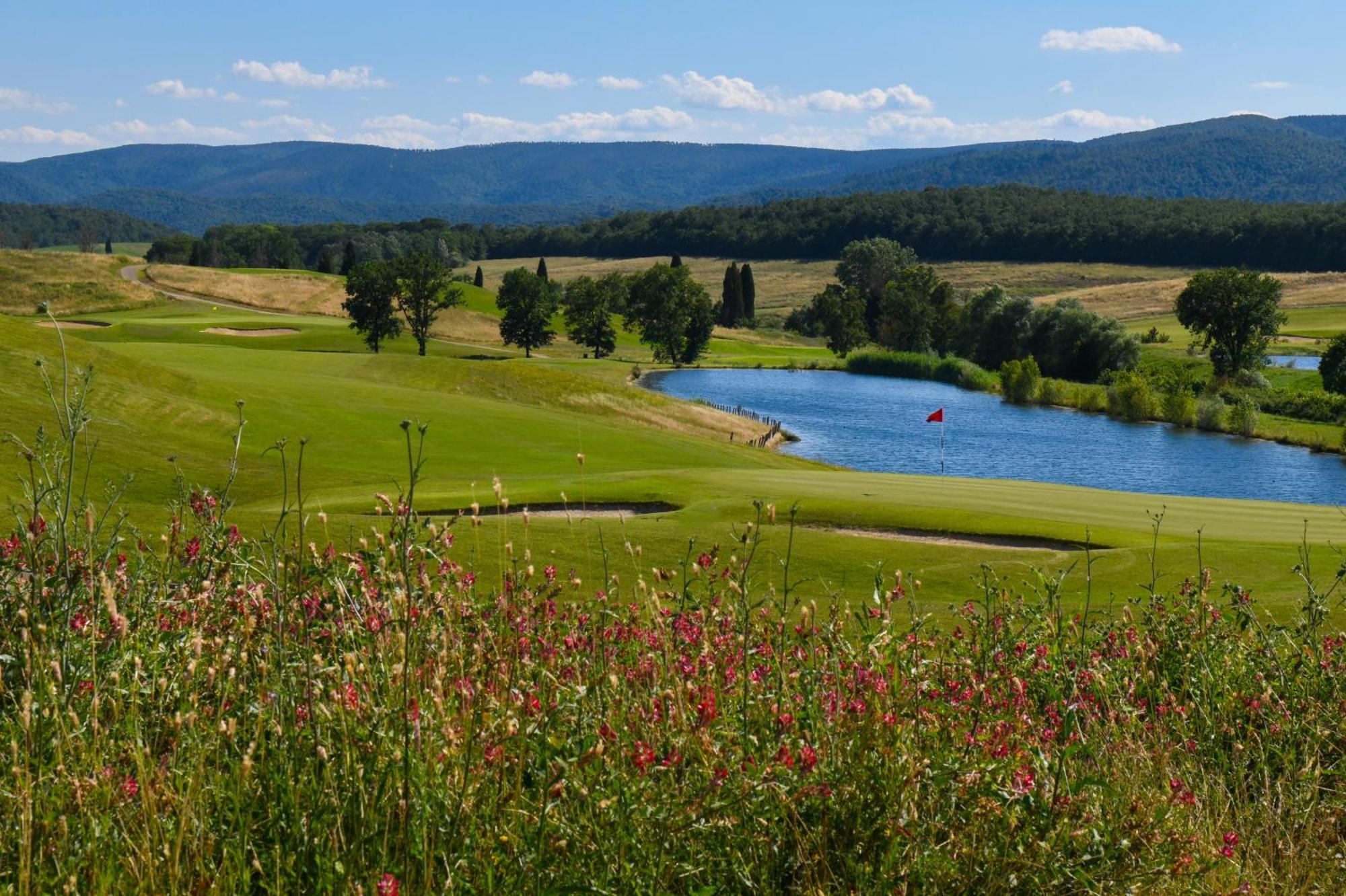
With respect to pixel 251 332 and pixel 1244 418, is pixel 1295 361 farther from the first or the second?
pixel 251 332

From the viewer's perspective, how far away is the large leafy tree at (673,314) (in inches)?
4380

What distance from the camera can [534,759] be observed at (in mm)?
5137

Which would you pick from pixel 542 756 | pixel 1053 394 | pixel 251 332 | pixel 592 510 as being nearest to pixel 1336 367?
pixel 1053 394

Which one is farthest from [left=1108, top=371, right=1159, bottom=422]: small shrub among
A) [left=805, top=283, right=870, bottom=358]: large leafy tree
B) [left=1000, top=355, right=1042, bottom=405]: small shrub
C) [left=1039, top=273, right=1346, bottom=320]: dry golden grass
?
[left=1039, top=273, right=1346, bottom=320]: dry golden grass

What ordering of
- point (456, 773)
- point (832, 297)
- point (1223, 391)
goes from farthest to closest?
1. point (832, 297)
2. point (1223, 391)
3. point (456, 773)

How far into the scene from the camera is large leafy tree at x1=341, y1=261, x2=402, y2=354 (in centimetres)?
9281

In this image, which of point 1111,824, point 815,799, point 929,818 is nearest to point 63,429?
point 815,799

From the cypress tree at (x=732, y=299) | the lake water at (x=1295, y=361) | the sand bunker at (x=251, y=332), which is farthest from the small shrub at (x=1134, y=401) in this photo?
the cypress tree at (x=732, y=299)

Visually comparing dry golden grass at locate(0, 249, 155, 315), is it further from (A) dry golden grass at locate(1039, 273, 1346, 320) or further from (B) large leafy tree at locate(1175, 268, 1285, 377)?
(A) dry golden grass at locate(1039, 273, 1346, 320)

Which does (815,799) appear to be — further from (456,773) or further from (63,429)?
(63,429)

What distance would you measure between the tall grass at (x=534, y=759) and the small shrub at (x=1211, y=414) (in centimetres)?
7113

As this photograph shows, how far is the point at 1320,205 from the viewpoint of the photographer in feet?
617

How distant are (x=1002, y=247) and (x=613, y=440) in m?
166

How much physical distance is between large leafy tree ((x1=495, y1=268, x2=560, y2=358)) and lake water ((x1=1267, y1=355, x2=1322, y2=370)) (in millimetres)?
57867
